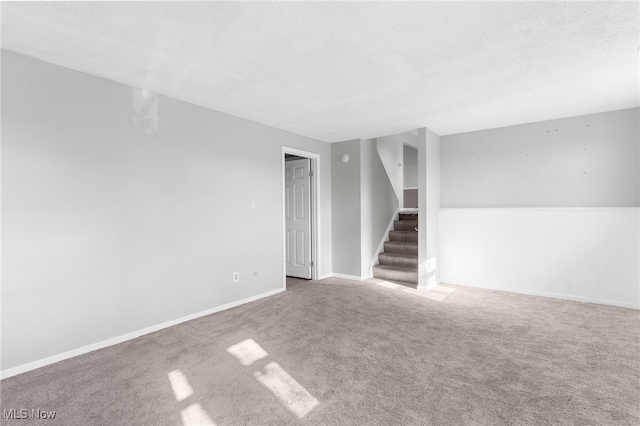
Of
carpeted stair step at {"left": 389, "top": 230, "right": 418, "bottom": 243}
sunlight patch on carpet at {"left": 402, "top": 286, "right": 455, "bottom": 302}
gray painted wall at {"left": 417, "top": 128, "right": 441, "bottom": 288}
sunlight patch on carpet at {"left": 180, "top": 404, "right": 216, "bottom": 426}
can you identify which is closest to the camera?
sunlight patch on carpet at {"left": 180, "top": 404, "right": 216, "bottom": 426}

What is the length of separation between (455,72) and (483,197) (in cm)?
257

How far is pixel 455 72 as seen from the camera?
255 cm

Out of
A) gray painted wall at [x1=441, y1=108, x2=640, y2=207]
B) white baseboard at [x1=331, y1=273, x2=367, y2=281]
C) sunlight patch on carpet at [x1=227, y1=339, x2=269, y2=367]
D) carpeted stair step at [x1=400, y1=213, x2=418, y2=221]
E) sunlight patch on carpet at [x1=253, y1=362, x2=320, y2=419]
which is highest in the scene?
gray painted wall at [x1=441, y1=108, x2=640, y2=207]

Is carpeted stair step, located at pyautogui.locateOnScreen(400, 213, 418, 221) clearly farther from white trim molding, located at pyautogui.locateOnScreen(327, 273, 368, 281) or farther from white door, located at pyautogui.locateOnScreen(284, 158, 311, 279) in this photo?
white door, located at pyautogui.locateOnScreen(284, 158, 311, 279)

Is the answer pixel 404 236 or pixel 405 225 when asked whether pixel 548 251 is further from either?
pixel 405 225

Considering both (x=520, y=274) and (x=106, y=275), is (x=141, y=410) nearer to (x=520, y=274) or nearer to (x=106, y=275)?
(x=106, y=275)

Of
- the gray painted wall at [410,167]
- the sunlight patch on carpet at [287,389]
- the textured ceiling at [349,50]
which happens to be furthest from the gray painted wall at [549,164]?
the sunlight patch on carpet at [287,389]

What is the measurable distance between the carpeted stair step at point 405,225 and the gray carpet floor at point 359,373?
244 centimetres

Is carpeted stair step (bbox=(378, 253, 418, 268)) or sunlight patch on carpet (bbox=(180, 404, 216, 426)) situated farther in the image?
carpeted stair step (bbox=(378, 253, 418, 268))

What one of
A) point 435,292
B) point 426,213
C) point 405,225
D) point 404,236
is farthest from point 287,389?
point 405,225

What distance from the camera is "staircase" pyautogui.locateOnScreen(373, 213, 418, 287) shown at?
485 centimetres

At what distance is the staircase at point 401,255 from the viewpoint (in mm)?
4848

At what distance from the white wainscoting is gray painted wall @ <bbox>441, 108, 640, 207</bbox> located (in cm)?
22

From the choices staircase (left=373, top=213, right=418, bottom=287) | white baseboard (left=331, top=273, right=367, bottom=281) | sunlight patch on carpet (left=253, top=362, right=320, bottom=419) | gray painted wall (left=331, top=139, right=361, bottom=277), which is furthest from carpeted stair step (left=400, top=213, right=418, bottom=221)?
sunlight patch on carpet (left=253, top=362, right=320, bottom=419)
